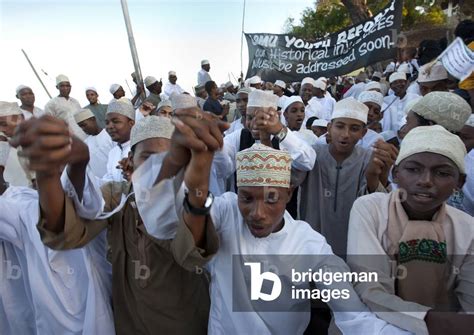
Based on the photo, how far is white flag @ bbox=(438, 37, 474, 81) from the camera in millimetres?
3236

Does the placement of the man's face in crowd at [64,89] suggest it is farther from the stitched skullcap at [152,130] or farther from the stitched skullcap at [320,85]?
the stitched skullcap at [152,130]

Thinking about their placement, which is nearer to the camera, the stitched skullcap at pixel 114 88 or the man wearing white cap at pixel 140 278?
the man wearing white cap at pixel 140 278

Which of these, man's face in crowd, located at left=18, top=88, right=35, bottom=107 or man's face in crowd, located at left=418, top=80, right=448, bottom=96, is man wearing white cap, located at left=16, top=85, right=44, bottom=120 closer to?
man's face in crowd, located at left=18, top=88, right=35, bottom=107

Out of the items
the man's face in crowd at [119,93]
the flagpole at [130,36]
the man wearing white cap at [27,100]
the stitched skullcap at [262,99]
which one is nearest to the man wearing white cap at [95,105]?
the man's face in crowd at [119,93]

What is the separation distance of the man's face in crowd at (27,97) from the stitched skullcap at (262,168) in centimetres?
644

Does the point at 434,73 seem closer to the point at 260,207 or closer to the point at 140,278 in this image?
the point at 260,207

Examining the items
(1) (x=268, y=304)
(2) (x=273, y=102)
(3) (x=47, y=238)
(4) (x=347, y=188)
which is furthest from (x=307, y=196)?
(3) (x=47, y=238)

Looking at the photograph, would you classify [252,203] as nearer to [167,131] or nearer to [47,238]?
[167,131]

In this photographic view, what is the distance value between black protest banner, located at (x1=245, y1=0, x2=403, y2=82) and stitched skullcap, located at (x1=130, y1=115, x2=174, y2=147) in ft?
15.1

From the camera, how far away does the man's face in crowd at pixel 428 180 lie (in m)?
1.71

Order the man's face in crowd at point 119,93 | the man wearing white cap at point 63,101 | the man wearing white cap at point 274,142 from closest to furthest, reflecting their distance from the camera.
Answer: the man wearing white cap at point 274,142 → the man wearing white cap at point 63,101 → the man's face in crowd at point 119,93

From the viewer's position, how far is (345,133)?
9.82 feet

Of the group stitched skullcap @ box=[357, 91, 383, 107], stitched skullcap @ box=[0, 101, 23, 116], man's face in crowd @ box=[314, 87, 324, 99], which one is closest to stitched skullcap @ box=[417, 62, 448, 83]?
stitched skullcap @ box=[357, 91, 383, 107]

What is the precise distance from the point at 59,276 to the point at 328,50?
18.8 feet
